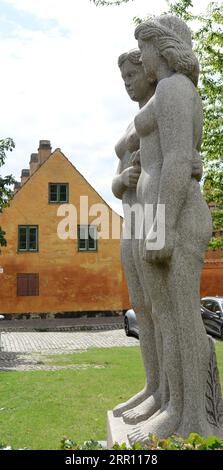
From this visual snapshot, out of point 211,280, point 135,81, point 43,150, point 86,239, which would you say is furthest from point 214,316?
point 43,150

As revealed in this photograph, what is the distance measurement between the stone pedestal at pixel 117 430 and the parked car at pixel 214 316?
15.9 m

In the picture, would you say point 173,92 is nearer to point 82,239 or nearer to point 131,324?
point 131,324

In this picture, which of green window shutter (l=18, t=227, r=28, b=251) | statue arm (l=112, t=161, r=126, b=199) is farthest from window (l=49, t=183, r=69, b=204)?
statue arm (l=112, t=161, r=126, b=199)

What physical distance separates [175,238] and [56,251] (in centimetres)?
2944

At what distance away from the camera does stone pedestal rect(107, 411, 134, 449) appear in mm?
4285

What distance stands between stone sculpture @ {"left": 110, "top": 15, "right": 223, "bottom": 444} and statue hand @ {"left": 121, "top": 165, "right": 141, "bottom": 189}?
29 centimetres

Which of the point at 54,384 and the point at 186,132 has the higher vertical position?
the point at 186,132

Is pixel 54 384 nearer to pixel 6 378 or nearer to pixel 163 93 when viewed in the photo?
pixel 6 378

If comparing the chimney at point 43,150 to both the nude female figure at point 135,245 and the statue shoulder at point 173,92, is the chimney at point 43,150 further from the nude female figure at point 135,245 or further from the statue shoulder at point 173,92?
the statue shoulder at point 173,92

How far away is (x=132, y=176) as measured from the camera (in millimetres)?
4766

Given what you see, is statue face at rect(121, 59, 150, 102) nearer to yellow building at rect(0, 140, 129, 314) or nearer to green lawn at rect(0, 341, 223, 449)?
green lawn at rect(0, 341, 223, 449)
